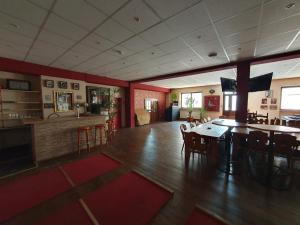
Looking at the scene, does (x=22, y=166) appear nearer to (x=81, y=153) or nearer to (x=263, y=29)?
(x=81, y=153)

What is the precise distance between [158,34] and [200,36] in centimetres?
87

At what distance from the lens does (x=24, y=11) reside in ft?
6.68

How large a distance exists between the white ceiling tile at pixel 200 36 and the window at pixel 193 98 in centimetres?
877

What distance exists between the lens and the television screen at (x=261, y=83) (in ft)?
13.7

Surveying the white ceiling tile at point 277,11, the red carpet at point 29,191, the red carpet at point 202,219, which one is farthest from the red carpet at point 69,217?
the white ceiling tile at point 277,11

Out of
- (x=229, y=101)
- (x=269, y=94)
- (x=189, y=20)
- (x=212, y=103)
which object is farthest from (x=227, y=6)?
(x=212, y=103)

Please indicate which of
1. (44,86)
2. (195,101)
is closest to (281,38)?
(44,86)

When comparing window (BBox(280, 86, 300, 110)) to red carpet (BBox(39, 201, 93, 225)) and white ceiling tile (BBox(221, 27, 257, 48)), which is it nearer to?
white ceiling tile (BBox(221, 27, 257, 48))

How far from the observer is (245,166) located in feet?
11.0

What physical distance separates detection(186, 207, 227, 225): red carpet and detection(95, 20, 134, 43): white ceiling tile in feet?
10.5

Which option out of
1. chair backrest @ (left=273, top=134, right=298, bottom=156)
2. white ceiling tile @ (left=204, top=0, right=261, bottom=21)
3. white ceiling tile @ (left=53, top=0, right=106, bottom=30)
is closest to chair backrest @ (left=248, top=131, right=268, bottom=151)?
chair backrest @ (left=273, top=134, right=298, bottom=156)

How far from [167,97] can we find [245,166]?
9.99m

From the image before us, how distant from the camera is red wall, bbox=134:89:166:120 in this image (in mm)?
9814

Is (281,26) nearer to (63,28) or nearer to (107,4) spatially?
(107,4)
